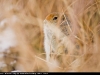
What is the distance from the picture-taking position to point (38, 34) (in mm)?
1715

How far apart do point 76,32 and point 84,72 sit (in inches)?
12.9

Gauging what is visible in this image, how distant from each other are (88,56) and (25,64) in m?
0.51

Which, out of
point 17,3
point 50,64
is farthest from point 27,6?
point 50,64

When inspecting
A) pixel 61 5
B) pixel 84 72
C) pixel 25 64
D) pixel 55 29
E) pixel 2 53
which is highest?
pixel 61 5

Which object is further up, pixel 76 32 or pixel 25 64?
pixel 76 32

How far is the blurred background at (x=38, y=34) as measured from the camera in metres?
1.68

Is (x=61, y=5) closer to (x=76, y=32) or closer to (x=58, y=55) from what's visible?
(x=76, y=32)

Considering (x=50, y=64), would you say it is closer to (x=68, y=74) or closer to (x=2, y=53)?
(x=68, y=74)

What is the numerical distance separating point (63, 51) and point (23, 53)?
0.32m

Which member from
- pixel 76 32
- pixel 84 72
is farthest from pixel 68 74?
pixel 76 32

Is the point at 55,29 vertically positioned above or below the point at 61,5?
below

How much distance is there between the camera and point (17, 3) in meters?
1.72

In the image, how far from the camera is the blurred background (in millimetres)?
1681

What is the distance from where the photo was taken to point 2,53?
66.2 inches
